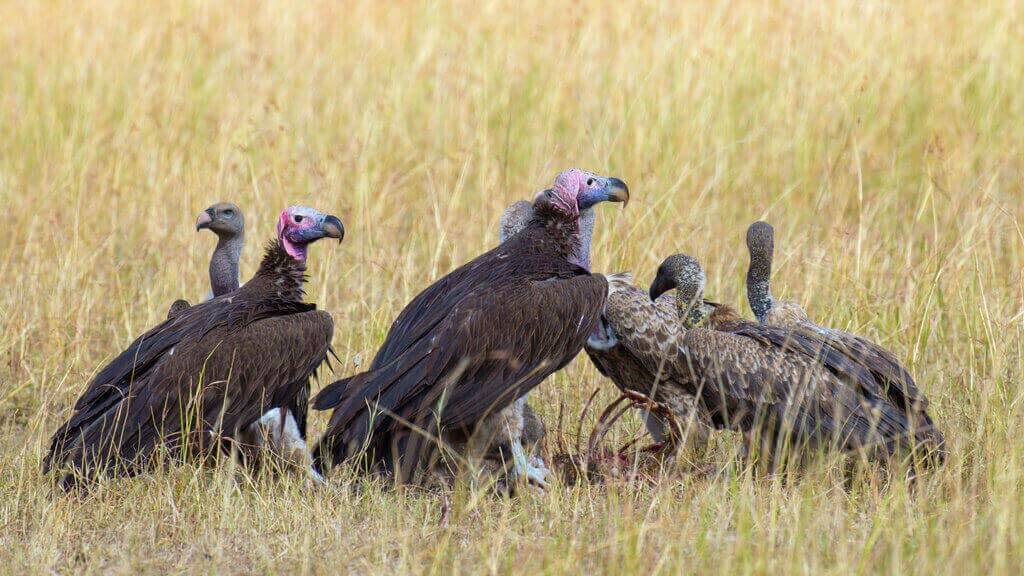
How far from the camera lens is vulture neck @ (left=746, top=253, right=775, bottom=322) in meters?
5.57

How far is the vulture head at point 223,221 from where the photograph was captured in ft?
20.4

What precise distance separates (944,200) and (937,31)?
7.35 ft

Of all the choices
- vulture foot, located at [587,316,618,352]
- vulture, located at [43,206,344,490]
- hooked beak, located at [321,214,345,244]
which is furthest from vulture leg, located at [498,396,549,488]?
hooked beak, located at [321,214,345,244]

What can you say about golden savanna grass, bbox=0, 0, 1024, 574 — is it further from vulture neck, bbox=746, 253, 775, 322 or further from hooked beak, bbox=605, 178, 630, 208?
hooked beak, bbox=605, 178, 630, 208

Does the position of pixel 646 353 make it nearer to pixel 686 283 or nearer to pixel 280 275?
pixel 686 283

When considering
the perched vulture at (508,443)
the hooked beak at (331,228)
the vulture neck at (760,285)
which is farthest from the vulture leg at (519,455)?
the vulture neck at (760,285)

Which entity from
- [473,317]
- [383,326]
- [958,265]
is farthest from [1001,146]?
[473,317]

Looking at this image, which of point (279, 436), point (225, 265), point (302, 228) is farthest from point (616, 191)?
point (225, 265)

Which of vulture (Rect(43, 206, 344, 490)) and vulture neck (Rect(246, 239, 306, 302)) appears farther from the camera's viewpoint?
vulture neck (Rect(246, 239, 306, 302))

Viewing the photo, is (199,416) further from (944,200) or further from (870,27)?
(870,27)

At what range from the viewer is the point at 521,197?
778cm

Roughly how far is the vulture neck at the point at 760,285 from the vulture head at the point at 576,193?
0.60 metres

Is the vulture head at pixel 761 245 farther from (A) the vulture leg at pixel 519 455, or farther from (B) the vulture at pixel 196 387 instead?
(B) the vulture at pixel 196 387

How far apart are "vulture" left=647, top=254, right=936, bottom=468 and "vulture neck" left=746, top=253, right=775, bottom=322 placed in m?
0.44
